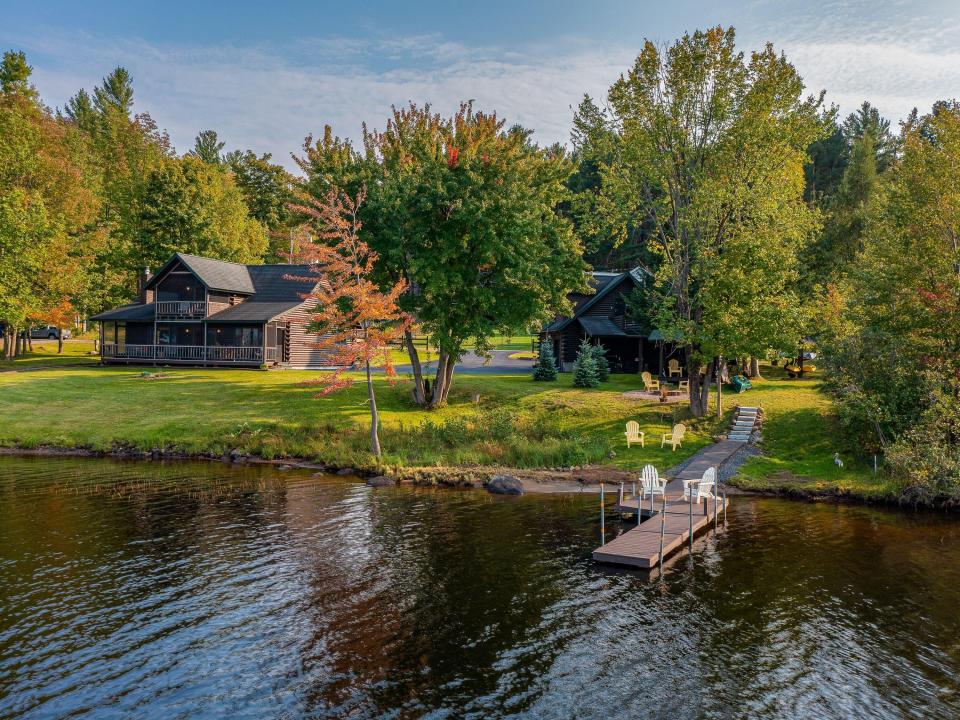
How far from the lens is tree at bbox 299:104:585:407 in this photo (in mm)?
35906

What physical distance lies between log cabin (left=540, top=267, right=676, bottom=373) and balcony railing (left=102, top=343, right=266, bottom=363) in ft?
75.5

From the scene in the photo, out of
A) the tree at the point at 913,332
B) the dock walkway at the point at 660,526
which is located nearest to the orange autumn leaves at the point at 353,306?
the dock walkway at the point at 660,526

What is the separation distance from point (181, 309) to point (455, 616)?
47.9m

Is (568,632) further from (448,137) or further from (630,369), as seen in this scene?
(630,369)

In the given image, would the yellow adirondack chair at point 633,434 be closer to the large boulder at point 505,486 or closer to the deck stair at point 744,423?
the deck stair at point 744,423

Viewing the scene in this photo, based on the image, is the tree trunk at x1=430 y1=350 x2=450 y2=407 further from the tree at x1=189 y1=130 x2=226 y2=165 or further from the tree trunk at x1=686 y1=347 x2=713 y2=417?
the tree at x1=189 y1=130 x2=226 y2=165

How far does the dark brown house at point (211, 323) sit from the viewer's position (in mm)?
54094

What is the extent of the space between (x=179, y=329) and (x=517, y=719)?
53050 mm

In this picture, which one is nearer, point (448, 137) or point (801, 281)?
point (448, 137)

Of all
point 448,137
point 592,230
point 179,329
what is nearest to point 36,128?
point 179,329

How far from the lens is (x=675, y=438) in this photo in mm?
32281

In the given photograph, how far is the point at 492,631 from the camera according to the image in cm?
1487

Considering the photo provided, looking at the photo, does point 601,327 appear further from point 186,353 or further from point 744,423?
point 186,353

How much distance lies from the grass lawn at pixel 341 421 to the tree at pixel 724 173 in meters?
6.41
